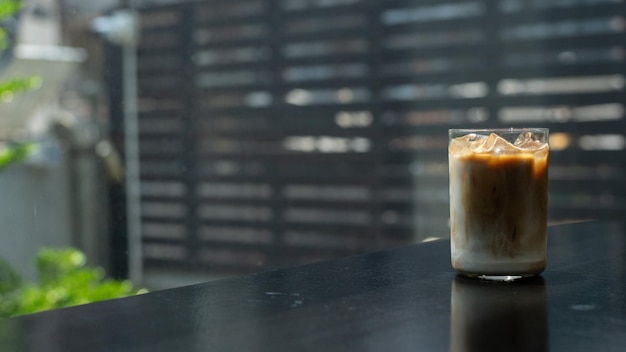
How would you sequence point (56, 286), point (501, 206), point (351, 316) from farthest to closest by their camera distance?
1. point (56, 286)
2. point (501, 206)
3. point (351, 316)

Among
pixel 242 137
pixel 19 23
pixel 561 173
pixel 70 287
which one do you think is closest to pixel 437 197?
pixel 561 173

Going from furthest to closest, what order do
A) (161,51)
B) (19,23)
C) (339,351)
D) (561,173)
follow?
1. (161,51)
2. (561,173)
3. (19,23)
4. (339,351)

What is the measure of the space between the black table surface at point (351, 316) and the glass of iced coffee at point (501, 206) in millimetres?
18

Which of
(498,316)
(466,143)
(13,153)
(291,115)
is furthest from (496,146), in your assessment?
(291,115)

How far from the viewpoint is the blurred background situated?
259cm

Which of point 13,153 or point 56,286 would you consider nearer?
point 13,153

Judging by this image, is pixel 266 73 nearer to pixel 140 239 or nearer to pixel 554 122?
pixel 140 239

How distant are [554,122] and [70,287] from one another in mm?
1557

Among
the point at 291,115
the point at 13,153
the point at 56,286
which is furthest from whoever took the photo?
the point at 291,115

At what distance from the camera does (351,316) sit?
56 cm

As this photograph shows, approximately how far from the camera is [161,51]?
2.87 meters

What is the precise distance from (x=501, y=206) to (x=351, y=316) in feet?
0.74

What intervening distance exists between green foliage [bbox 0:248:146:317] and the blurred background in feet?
0.15

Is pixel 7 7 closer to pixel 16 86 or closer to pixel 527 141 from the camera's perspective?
pixel 16 86
